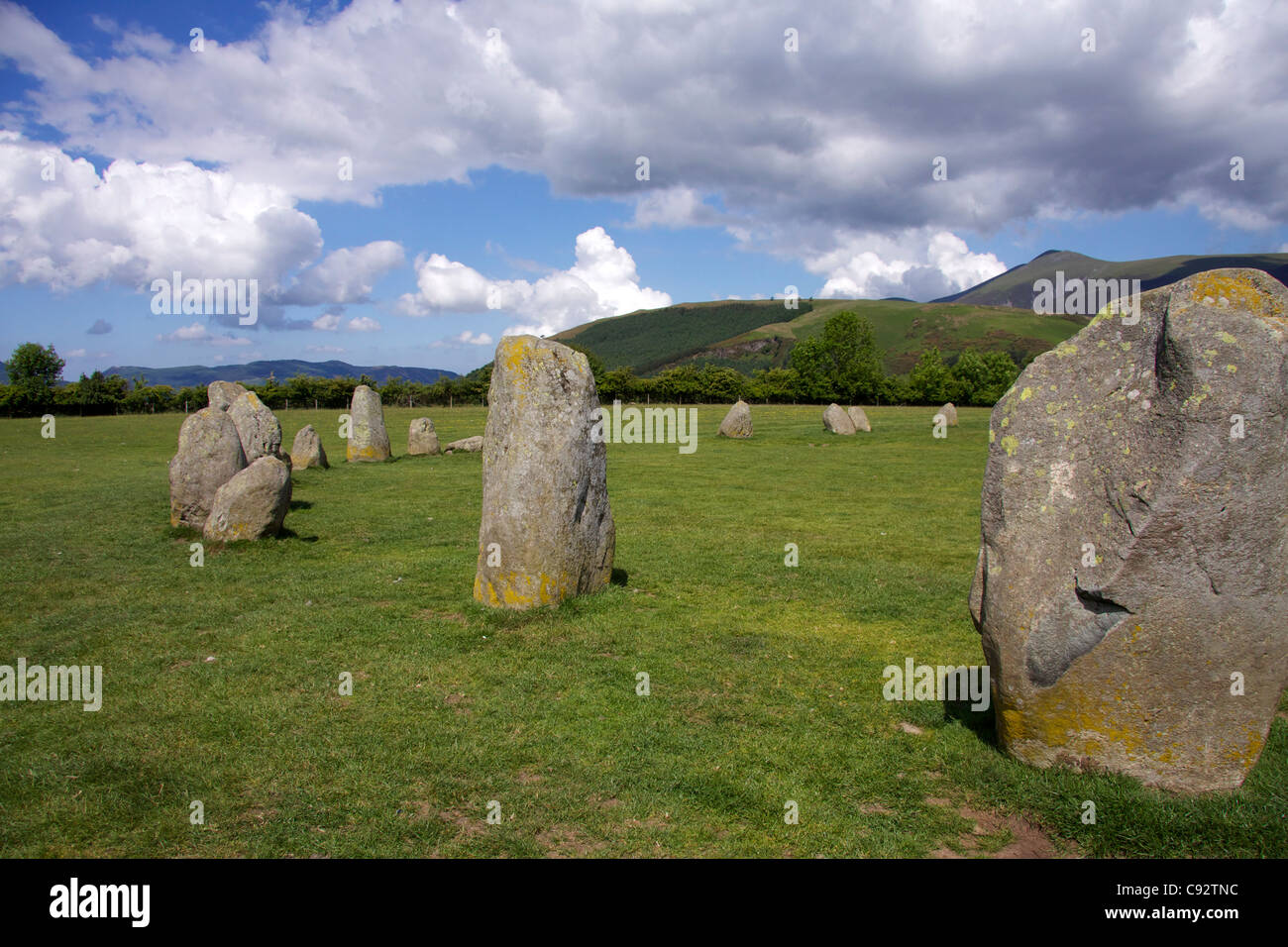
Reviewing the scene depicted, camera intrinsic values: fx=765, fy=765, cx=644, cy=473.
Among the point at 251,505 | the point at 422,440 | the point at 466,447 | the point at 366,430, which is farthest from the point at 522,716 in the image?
the point at 466,447

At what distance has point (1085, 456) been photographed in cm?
520

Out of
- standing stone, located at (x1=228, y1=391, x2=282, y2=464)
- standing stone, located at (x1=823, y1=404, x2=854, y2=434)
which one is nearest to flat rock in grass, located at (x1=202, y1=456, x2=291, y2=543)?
standing stone, located at (x1=228, y1=391, x2=282, y2=464)

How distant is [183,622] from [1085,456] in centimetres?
949

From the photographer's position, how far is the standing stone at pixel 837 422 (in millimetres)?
35469

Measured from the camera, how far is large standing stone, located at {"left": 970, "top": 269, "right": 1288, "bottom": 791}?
4.71 meters

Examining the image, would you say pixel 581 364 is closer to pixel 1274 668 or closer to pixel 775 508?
pixel 1274 668

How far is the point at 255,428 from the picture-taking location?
758 inches

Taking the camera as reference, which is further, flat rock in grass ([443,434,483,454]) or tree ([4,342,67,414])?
tree ([4,342,67,414])

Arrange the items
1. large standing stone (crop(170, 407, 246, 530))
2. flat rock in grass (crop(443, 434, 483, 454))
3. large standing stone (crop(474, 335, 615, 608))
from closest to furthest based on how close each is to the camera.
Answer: large standing stone (crop(474, 335, 615, 608)) → large standing stone (crop(170, 407, 246, 530)) → flat rock in grass (crop(443, 434, 483, 454))

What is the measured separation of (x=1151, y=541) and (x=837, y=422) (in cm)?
3144

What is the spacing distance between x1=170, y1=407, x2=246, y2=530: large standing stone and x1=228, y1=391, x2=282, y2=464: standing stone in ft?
14.1

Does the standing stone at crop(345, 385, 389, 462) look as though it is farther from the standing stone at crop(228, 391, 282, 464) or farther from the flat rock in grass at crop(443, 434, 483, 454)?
the standing stone at crop(228, 391, 282, 464)
